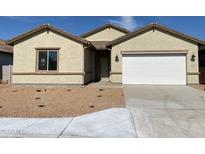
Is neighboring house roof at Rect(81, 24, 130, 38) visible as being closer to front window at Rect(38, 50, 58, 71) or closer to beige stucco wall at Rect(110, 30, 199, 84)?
Answer: beige stucco wall at Rect(110, 30, 199, 84)

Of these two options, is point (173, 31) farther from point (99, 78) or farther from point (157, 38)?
point (99, 78)

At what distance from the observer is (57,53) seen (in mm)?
15656

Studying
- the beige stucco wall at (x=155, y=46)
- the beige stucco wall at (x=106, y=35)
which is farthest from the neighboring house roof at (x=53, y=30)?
the beige stucco wall at (x=106, y=35)

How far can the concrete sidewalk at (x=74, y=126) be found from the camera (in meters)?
5.32

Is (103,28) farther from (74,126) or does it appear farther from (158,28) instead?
(74,126)

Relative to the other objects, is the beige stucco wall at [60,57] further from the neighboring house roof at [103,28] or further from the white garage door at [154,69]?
the neighboring house roof at [103,28]

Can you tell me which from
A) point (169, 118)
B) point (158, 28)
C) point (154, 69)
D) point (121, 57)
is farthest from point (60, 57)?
point (169, 118)

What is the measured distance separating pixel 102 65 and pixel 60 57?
590 cm

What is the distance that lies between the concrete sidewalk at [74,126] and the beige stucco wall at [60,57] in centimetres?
868

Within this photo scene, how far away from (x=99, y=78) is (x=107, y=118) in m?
14.0

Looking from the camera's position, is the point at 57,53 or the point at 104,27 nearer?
the point at 57,53

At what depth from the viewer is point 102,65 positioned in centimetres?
2056

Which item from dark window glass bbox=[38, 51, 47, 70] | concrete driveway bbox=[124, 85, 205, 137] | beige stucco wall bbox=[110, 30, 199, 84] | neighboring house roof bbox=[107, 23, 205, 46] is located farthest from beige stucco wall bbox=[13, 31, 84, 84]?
concrete driveway bbox=[124, 85, 205, 137]
